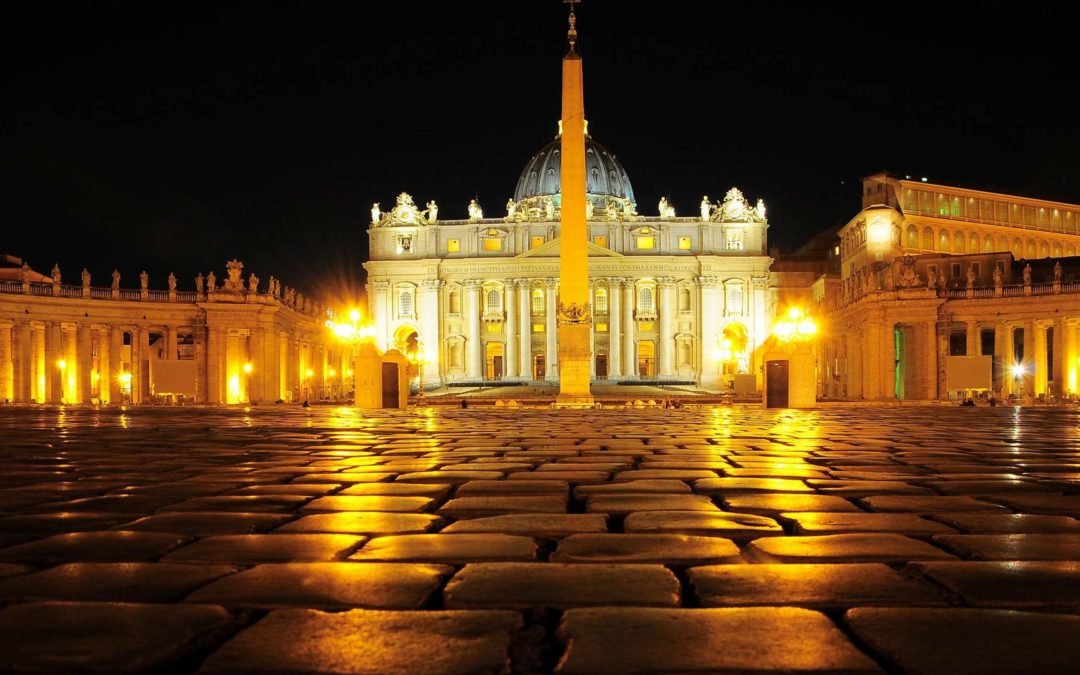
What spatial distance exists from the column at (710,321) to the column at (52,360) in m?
51.2

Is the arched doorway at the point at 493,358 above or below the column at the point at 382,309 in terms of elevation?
below

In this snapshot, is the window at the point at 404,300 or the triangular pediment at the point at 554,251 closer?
the triangular pediment at the point at 554,251

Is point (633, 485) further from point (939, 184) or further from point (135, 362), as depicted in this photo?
point (939, 184)

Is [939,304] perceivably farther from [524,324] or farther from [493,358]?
[493,358]

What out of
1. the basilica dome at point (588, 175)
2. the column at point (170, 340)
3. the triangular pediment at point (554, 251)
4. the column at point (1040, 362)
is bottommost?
the column at point (1040, 362)

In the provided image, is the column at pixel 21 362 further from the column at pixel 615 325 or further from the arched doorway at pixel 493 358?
the column at pixel 615 325

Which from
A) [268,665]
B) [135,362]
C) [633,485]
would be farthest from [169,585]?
[135,362]

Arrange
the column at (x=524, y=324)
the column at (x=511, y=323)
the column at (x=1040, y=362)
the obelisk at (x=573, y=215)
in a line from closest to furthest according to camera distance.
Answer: the obelisk at (x=573, y=215) < the column at (x=1040, y=362) < the column at (x=524, y=324) < the column at (x=511, y=323)

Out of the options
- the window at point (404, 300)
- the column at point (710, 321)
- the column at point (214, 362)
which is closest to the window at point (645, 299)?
the column at point (710, 321)

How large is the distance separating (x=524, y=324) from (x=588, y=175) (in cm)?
2232

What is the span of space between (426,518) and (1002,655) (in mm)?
2992

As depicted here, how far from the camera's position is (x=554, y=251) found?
256 feet

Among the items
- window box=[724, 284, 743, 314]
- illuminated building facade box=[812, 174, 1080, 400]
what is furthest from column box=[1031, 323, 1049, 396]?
window box=[724, 284, 743, 314]

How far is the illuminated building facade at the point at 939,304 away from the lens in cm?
4459
